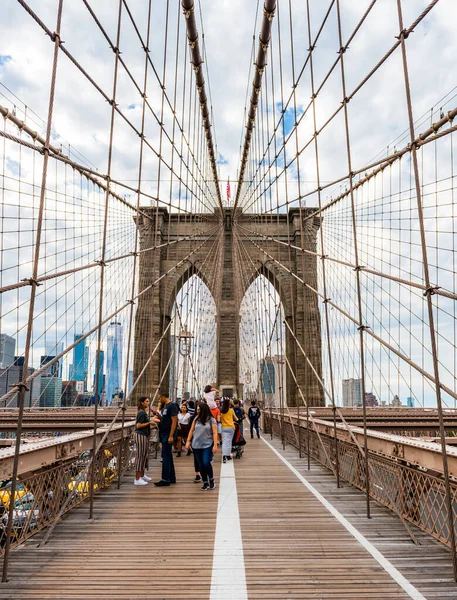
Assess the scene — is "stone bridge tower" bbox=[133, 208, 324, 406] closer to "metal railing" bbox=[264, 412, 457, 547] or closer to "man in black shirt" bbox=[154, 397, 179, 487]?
"man in black shirt" bbox=[154, 397, 179, 487]

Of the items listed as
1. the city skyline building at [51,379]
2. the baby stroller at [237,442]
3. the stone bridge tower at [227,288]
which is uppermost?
the stone bridge tower at [227,288]

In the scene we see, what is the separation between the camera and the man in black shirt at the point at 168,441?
4.99 meters

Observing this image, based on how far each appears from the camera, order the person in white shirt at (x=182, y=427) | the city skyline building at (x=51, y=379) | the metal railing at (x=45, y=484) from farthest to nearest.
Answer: the city skyline building at (x=51, y=379), the person in white shirt at (x=182, y=427), the metal railing at (x=45, y=484)

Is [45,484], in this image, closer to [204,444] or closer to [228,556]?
[228,556]

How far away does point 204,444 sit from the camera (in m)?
4.88

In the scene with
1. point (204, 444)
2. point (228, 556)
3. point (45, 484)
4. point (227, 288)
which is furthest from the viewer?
point (227, 288)

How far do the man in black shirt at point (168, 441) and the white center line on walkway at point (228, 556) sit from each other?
2.57ft

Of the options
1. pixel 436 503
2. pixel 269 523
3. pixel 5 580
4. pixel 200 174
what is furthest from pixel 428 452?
pixel 200 174

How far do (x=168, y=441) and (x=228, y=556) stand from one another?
7.56 ft

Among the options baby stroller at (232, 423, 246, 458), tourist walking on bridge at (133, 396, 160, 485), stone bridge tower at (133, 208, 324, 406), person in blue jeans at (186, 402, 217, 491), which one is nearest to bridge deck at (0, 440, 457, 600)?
person in blue jeans at (186, 402, 217, 491)

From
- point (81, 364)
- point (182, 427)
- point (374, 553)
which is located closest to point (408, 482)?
point (374, 553)

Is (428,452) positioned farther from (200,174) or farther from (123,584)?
(200,174)

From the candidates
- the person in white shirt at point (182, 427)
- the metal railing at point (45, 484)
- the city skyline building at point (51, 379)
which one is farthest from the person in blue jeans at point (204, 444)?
the city skyline building at point (51, 379)

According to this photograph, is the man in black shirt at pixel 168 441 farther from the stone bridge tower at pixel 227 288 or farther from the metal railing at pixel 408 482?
A: the stone bridge tower at pixel 227 288
